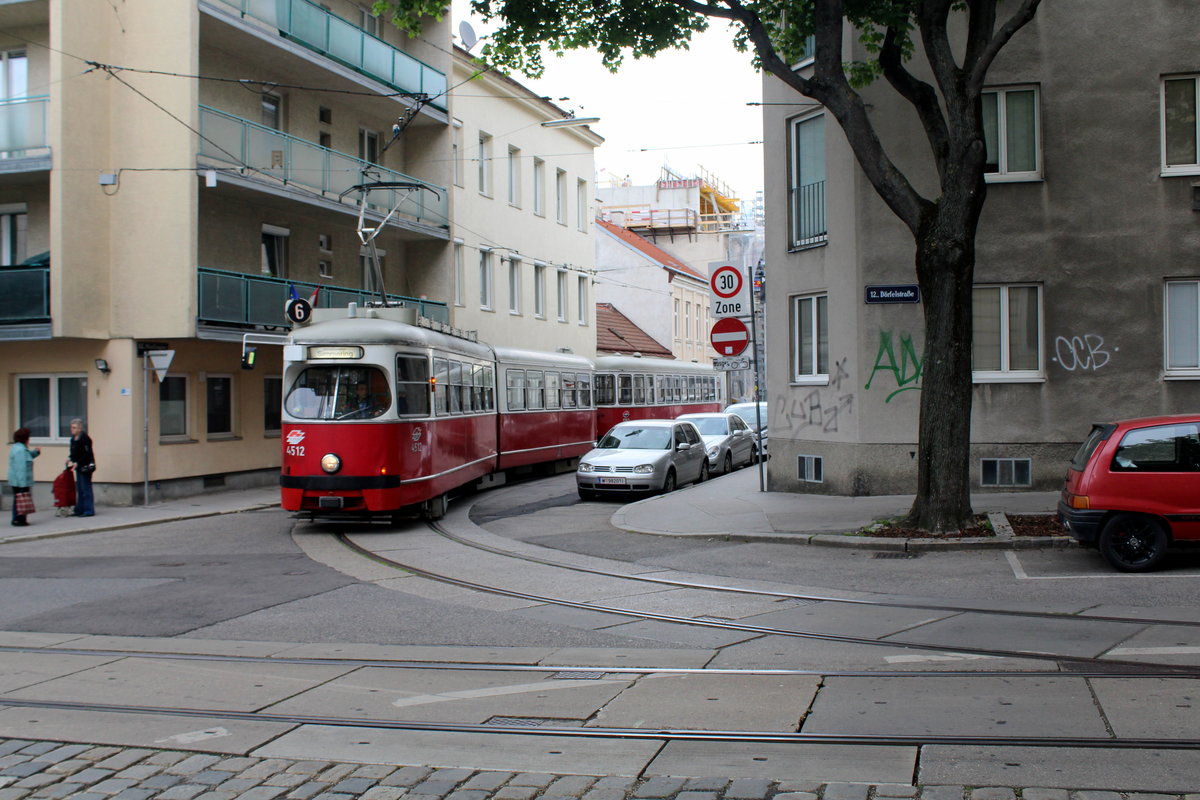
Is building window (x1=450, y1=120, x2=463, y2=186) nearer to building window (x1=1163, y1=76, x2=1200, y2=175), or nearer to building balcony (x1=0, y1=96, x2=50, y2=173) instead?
building balcony (x1=0, y1=96, x2=50, y2=173)

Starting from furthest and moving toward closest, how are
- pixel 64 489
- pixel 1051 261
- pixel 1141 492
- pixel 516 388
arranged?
pixel 516 388
pixel 64 489
pixel 1051 261
pixel 1141 492

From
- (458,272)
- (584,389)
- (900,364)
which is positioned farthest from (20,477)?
(458,272)

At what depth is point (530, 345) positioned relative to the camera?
37.1m

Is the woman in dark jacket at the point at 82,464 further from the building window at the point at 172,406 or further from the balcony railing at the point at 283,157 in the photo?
the balcony railing at the point at 283,157

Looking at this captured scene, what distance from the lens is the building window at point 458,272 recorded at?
31.3 meters

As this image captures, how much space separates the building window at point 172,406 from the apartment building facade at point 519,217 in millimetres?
10305

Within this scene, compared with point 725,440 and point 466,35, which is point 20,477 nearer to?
point 725,440

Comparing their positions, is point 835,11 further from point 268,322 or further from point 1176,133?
point 268,322

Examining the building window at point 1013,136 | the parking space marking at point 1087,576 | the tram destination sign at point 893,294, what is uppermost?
the building window at point 1013,136

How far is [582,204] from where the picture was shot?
41312mm

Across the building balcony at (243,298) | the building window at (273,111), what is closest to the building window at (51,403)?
the building balcony at (243,298)

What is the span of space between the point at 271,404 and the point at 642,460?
31.2 feet

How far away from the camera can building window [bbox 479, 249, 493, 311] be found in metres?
33.7

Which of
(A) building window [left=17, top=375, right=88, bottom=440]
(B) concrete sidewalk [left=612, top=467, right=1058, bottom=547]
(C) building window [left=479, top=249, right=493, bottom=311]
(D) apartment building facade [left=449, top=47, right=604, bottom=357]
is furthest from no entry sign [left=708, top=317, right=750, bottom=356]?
(C) building window [left=479, top=249, right=493, bottom=311]
